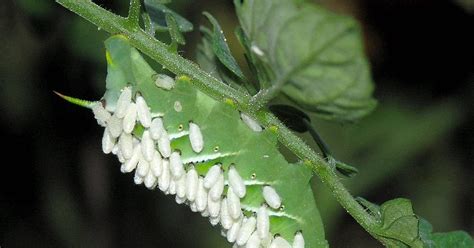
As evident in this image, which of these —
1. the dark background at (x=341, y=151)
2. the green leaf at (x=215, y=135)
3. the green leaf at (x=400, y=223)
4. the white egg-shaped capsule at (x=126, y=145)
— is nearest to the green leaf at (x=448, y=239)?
the green leaf at (x=400, y=223)

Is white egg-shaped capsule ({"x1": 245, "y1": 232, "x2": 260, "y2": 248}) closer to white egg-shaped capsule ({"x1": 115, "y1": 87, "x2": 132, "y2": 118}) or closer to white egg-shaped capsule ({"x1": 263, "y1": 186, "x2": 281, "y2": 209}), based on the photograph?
white egg-shaped capsule ({"x1": 263, "y1": 186, "x2": 281, "y2": 209})

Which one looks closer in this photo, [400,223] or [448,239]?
[400,223]

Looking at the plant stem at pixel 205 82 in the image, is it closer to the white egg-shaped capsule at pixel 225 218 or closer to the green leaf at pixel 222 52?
the green leaf at pixel 222 52

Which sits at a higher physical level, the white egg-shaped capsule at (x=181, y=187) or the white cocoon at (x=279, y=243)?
the white egg-shaped capsule at (x=181, y=187)

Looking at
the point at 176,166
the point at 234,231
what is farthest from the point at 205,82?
the point at 234,231

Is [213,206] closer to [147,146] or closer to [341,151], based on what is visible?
[147,146]

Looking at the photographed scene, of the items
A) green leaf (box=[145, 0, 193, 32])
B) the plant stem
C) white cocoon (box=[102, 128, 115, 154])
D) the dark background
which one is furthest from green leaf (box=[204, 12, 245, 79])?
the dark background
